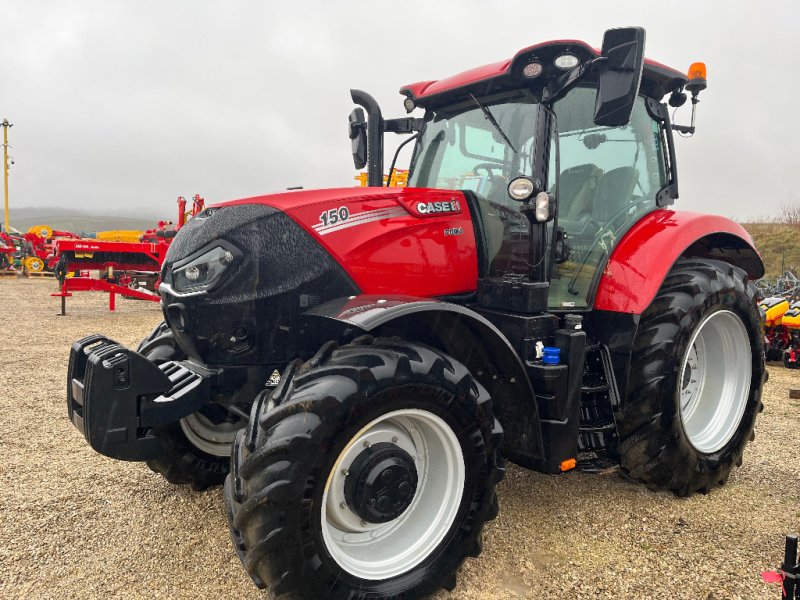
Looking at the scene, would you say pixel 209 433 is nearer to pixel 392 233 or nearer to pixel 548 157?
pixel 392 233

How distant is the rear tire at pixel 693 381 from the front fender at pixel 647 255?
181 millimetres

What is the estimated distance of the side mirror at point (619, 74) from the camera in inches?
98.6

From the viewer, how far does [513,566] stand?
2719mm

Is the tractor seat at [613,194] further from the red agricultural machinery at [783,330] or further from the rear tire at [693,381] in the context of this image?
the red agricultural machinery at [783,330]

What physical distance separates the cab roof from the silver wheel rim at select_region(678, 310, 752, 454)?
1.47 m

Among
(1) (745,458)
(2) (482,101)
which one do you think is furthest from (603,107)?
(1) (745,458)

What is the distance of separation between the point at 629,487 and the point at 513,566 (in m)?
1.21

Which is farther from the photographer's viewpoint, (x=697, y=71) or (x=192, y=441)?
(x=697, y=71)

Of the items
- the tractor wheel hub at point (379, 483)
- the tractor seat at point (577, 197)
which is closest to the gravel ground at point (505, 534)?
the tractor wheel hub at point (379, 483)

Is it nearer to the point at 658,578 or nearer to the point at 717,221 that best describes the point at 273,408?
the point at 658,578

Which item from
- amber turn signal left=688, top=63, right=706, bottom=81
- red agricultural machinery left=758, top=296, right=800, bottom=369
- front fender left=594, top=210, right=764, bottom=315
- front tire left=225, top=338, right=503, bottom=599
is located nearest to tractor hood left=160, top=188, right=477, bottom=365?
front tire left=225, top=338, right=503, bottom=599

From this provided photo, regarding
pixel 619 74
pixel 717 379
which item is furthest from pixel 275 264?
pixel 717 379

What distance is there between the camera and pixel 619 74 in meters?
2.54

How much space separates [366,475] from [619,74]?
77.2 inches
